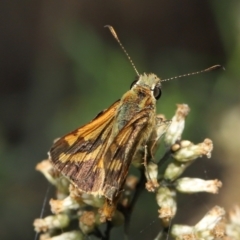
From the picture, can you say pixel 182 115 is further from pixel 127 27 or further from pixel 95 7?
pixel 95 7

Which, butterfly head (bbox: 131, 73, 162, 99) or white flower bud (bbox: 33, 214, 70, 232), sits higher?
butterfly head (bbox: 131, 73, 162, 99)

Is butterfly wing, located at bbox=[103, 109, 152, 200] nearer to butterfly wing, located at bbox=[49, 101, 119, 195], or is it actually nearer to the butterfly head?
butterfly wing, located at bbox=[49, 101, 119, 195]

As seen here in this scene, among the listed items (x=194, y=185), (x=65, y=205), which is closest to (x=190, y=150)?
(x=194, y=185)

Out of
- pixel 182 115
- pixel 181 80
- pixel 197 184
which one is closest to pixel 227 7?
pixel 181 80

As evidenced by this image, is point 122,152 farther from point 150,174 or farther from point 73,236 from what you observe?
point 73,236

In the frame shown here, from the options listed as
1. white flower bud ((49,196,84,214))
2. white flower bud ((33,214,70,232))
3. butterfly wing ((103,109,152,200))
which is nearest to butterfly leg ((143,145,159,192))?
butterfly wing ((103,109,152,200))

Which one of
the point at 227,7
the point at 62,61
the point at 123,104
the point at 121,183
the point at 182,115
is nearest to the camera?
the point at 121,183
